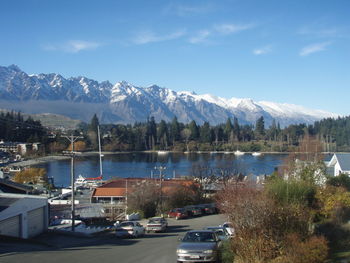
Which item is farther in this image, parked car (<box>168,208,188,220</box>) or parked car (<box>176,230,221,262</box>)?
parked car (<box>168,208,188,220</box>)

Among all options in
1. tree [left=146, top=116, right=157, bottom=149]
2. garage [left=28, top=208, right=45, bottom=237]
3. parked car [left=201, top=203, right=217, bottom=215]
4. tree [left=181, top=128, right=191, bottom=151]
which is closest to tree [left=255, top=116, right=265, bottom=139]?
tree [left=181, top=128, right=191, bottom=151]

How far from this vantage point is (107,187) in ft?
146

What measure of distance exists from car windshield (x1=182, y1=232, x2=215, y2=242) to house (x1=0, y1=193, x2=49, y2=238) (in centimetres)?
935

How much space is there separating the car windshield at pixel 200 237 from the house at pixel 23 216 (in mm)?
9352

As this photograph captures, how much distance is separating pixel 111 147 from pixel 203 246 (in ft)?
412

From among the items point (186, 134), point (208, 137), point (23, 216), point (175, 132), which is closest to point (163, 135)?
point (175, 132)

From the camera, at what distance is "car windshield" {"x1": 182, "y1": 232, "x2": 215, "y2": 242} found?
36.4 feet

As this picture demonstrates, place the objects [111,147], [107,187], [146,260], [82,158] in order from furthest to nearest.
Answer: [111,147] → [82,158] → [107,187] → [146,260]

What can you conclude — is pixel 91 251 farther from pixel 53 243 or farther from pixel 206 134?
pixel 206 134

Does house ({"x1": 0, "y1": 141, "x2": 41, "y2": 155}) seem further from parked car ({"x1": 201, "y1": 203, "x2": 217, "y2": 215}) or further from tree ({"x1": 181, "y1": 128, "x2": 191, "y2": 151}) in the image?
parked car ({"x1": 201, "y1": 203, "x2": 217, "y2": 215})

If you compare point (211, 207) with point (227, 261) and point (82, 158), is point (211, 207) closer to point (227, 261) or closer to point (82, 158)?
point (227, 261)

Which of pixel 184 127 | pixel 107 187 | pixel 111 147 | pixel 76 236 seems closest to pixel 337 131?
pixel 184 127

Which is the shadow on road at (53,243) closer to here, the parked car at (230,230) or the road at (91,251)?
the road at (91,251)

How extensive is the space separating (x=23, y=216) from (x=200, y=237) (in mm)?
10745
